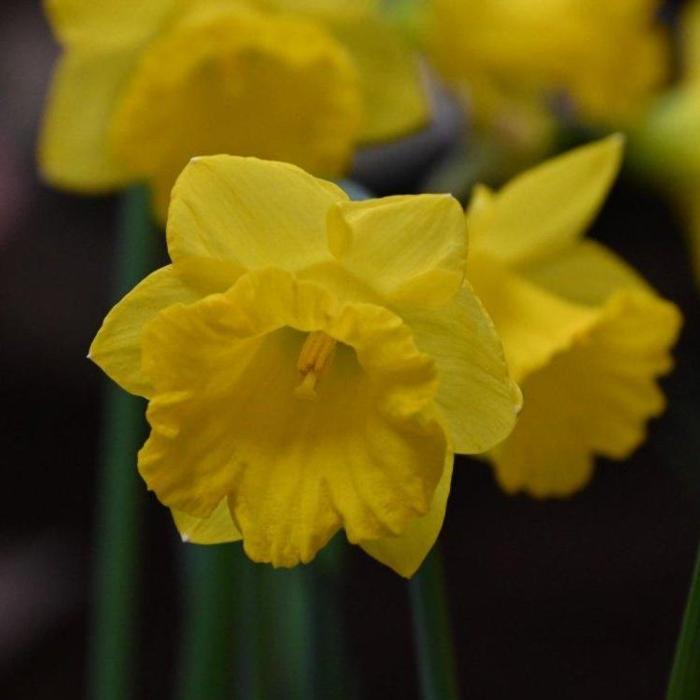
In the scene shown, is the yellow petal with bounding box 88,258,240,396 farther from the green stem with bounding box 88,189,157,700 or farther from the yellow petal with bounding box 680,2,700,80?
the yellow petal with bounding box 680,2,700,80

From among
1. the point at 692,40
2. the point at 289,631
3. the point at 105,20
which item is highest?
the point at 105,20

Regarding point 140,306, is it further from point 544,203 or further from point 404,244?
point 544,203

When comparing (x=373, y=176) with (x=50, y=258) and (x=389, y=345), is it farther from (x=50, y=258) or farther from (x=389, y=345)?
(x=389, y=345)

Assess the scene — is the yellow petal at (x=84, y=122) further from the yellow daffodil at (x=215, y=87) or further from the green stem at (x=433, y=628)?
the green stem at (x=433, y=628)

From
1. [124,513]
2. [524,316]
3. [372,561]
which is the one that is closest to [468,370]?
[524,316]

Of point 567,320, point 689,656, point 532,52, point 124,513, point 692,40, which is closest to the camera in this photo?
point 689,656

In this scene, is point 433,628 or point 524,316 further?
point 524,316

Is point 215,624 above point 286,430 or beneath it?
beneath

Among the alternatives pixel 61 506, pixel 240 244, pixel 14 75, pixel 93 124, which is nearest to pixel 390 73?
pixel 93 124

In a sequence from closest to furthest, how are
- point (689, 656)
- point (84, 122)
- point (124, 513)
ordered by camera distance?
1. point (689, 656)
2. point (124, 513)
3. point (84, 122)
